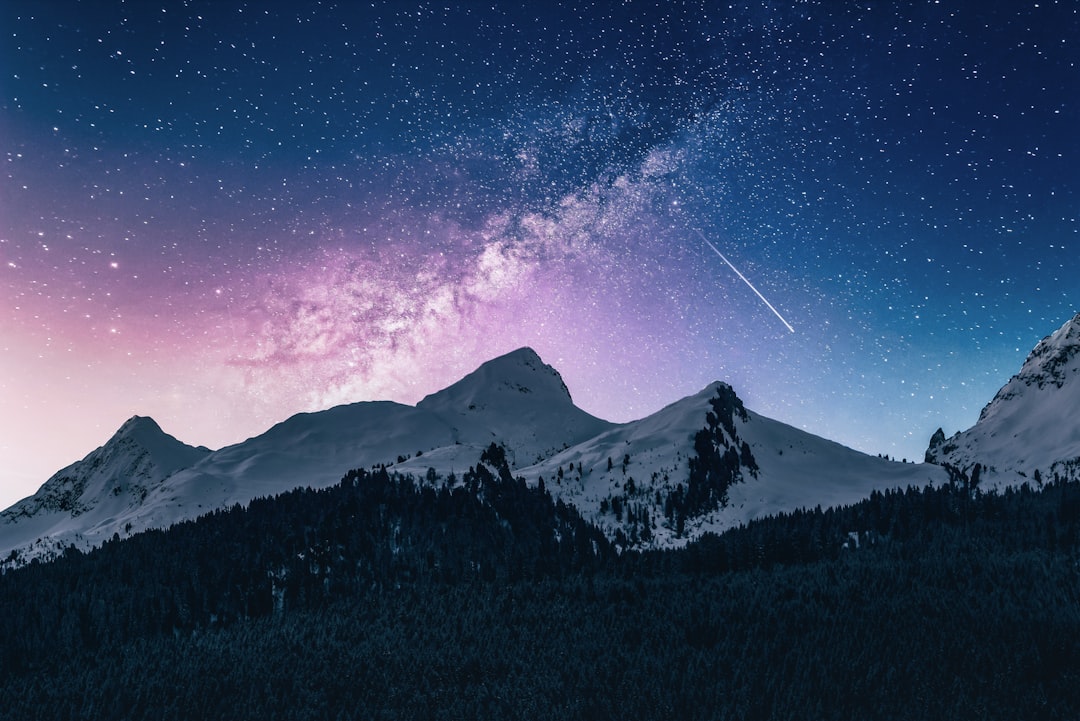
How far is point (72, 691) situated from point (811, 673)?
11114 centimetres

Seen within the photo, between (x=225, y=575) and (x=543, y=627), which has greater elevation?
(x=225, y=575)

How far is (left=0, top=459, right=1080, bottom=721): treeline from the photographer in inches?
3521

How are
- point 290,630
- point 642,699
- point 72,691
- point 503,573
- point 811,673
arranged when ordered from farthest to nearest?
point 503,573, point 290,630, point 72,691, point 811,673, point 642,699

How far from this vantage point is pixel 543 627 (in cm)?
13050

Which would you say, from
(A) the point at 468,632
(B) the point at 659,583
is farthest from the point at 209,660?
(B) the point at 659,583

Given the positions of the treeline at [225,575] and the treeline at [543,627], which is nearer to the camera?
the treeline at [543,627]

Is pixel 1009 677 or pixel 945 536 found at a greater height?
pixel 945 536

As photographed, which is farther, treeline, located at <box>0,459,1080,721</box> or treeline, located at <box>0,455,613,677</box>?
treeline, located at <box>0,455,613,677</box>

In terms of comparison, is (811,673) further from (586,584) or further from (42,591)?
(42,591)

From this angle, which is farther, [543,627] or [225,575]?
[225,575]

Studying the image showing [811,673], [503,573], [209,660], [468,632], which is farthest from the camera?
[503,573]

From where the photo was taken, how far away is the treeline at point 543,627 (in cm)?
8944

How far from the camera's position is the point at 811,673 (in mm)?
93688

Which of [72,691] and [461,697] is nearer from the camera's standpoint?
[461,697]
